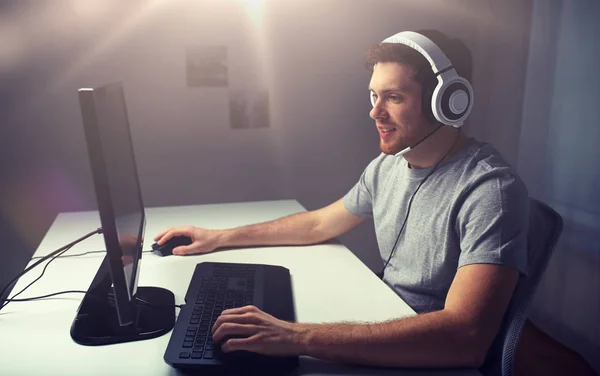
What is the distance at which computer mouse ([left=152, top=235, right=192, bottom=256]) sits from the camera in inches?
51.7

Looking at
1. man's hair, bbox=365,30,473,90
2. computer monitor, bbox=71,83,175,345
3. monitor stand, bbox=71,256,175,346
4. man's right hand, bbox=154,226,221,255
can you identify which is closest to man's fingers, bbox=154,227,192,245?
man's right hand, bbox=154,226,221,255

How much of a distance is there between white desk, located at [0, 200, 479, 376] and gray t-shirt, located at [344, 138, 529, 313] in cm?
12

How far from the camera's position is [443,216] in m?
1.09

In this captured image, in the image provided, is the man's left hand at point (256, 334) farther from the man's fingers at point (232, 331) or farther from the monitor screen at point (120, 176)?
the monitor screen at point (120, 176)

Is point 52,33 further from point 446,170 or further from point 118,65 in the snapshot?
point 446,170

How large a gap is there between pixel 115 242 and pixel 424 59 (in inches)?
31.4

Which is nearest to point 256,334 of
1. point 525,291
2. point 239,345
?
point 239,345

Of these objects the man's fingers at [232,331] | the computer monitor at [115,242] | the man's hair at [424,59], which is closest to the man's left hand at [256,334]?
the man's fingers at [232,331]

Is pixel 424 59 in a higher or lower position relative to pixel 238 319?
higher

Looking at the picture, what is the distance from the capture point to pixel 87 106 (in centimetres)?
68

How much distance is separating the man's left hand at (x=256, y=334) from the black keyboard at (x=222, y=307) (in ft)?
0.04

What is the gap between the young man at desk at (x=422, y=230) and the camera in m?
0.79

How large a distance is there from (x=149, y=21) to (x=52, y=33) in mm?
347

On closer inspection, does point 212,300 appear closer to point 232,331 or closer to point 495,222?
point 232,331
